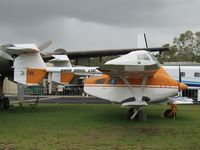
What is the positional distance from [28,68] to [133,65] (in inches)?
228

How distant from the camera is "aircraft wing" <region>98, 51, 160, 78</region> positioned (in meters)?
13.0

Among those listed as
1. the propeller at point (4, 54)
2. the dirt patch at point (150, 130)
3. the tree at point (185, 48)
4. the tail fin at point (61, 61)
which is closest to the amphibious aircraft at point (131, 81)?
the propeller at point (4, 54)

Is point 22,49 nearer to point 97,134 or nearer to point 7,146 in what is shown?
point 97,134

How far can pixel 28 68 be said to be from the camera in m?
16.7

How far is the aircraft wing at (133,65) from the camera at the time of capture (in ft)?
42.8

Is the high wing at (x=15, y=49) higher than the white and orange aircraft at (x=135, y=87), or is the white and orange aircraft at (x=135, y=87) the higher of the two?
the high wing at (x=15, y=49)

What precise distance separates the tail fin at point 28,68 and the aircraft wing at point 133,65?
3.96 metres

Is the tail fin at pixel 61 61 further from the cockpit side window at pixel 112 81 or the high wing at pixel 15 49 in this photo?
the cockpit side window at pixel 112 81

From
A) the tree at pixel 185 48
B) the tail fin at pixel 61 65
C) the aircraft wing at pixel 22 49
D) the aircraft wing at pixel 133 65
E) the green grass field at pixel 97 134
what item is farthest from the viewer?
the tree at pixel 185 48

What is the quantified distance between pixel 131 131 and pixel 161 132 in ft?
3.15

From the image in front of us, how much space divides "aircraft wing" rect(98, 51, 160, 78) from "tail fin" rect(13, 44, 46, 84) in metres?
3.96

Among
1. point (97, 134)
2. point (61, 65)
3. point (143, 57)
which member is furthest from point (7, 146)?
point (61, 65)

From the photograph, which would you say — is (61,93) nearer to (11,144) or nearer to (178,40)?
(11,144)

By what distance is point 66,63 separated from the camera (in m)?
20.1
